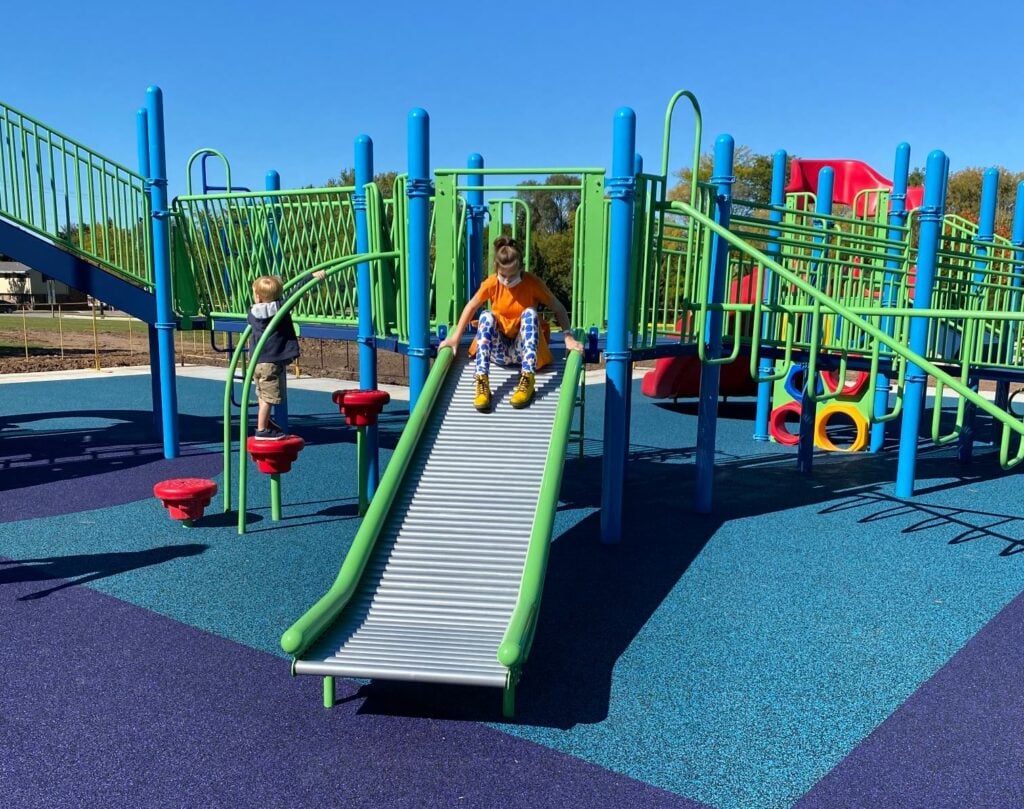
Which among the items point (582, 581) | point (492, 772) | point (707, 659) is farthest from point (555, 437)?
point (492, 772)

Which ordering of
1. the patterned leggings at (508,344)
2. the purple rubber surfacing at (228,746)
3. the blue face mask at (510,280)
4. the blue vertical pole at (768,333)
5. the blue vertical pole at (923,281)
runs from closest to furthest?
the purple rubber surfacing at (228,746)
the patterned leggings at (508,344)
the blue face mask at (510,280)
the blue vertical pole at (923,281)
the blue vertical pole at (768,333)

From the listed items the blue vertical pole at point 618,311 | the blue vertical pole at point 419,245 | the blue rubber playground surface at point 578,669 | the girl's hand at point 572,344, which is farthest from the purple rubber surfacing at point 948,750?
the blue vertical pole at point 419,245

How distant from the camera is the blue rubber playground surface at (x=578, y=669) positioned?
321 cm

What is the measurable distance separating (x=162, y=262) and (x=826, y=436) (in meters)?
8.16

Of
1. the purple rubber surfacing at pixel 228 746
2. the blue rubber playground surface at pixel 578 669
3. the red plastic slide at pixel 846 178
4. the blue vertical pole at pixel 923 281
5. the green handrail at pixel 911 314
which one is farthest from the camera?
the red plastic slide at pixel 846 178

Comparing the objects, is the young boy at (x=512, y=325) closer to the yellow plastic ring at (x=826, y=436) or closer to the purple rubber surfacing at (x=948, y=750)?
the purple rubber surfacing at (x=948, y=750)

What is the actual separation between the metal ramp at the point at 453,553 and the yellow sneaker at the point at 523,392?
0.19 feet

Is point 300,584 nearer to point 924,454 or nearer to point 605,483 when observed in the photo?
point 605,483

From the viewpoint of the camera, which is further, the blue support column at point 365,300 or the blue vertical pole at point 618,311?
the blue support column at point 365,300

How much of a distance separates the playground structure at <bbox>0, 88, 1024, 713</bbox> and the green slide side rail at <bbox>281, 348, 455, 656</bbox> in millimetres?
13

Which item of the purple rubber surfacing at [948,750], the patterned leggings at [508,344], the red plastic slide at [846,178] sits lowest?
the purple rubber surfacing at [948,750]

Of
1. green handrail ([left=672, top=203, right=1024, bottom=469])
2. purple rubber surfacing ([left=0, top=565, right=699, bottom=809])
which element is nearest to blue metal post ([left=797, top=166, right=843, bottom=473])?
green handrail ([left=672, top=203, right=1024, bottom=469])

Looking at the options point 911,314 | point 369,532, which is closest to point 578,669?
point 369,532

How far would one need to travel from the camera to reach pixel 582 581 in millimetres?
5473
